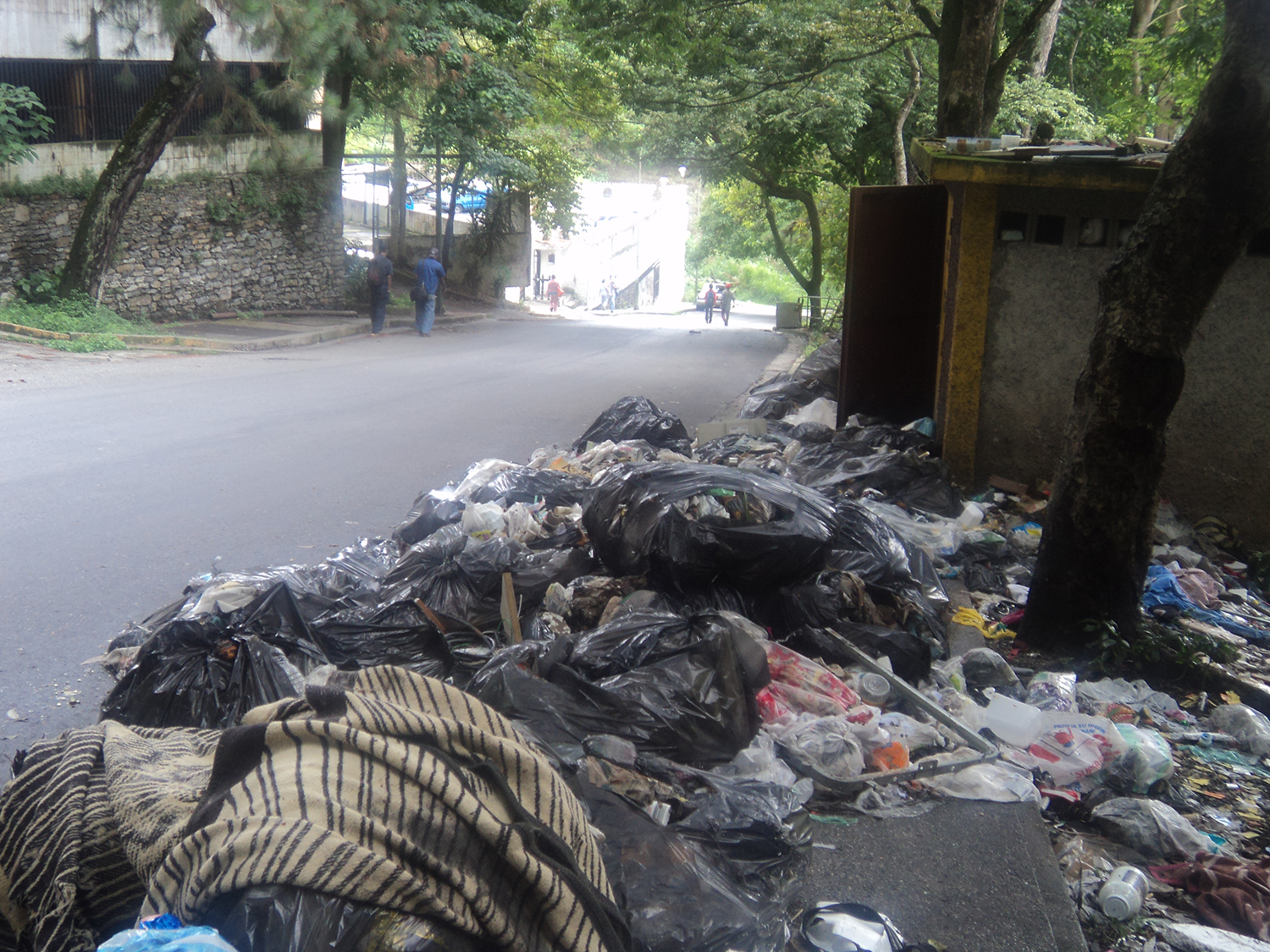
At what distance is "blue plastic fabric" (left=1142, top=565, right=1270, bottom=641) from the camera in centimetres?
473

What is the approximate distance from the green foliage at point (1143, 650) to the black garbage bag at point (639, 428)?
11.5 feet

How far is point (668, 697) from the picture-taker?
313 cm

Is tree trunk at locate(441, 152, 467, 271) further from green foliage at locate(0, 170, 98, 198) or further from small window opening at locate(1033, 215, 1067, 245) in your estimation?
small window opening at locate(1033, 215, 1067, 245)

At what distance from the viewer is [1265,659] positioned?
4.46 meters

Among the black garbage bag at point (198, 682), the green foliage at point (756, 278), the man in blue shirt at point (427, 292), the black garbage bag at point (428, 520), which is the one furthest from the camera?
the green foliage at point (756, 278)

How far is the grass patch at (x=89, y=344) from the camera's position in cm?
1260

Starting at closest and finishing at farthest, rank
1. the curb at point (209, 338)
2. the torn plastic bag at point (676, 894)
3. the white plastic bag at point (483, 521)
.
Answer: the torn plastic bag at point (676, 894) < the white plastic bag at point (483, 521) < the curb at point (209, 338)

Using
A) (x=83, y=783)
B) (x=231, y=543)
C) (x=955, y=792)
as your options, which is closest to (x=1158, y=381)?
(x=955, y=792)

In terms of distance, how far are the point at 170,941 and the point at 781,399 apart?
8.47 meters

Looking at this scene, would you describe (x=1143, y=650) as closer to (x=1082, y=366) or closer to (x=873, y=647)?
(x=873, y=647)

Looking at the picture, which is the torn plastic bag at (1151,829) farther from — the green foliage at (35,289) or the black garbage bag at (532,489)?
the green foliage at (35,289)

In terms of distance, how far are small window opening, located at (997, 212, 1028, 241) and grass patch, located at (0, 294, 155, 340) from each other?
11.0 meters

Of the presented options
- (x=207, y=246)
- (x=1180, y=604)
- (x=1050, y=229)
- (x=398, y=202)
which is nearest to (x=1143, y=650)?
(x=1180, y=604)

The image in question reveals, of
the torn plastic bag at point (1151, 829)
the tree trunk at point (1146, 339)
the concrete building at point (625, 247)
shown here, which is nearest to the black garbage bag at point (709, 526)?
the tree trunk at point (1146, 339)
